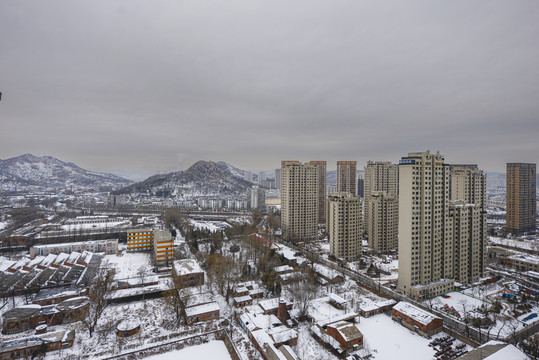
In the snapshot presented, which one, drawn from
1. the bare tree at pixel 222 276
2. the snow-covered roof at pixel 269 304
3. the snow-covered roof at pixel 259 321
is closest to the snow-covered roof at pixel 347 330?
the snow-covered roof at pixel 259 321

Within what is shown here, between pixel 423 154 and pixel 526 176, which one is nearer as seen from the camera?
pixel 423 154

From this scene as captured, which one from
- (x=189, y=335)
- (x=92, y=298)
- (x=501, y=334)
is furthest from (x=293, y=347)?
(x=92, y=298)

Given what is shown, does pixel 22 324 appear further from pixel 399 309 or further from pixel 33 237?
pixel 33 237

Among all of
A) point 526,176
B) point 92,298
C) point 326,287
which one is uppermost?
point 526,176

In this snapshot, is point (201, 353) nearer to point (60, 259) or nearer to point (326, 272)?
point (326, 272)

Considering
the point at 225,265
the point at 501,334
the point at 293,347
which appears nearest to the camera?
the point at 293,347

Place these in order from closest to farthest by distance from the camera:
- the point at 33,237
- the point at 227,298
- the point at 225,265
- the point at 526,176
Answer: the point at 227,298 < the point at 225,265 < the point at 33,237 < the point at 526,176

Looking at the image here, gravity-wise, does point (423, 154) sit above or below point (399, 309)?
above
